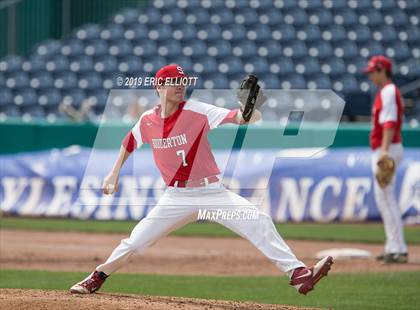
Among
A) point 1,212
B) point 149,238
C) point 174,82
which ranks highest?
point 174,82

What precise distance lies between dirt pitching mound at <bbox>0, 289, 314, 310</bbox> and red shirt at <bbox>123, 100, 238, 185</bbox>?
101 centimetres

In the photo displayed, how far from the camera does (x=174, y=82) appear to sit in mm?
7625

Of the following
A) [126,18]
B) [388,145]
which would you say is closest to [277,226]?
[388,145]

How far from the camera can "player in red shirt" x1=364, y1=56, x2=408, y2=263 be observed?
464 inches

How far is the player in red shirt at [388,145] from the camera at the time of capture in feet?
38.6

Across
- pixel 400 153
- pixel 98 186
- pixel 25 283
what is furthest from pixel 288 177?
pixel 25 283

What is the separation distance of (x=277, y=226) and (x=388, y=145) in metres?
4.98

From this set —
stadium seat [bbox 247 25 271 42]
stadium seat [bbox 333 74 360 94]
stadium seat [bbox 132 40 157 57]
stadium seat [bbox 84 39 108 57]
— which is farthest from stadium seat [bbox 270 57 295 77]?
stadium seat [bbox 84 39 108 57]

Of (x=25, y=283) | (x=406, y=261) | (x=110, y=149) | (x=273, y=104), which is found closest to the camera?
(x=25, y=283)

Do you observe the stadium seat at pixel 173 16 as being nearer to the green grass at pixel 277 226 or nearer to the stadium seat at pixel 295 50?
the stadium seat at pixel 295 50

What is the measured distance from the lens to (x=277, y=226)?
16.4 meters

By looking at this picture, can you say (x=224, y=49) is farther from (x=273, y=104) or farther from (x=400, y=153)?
(x=400, y=153)

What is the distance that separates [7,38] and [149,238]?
1791cm

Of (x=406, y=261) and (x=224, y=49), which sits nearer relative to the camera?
(x=406, y=261)
